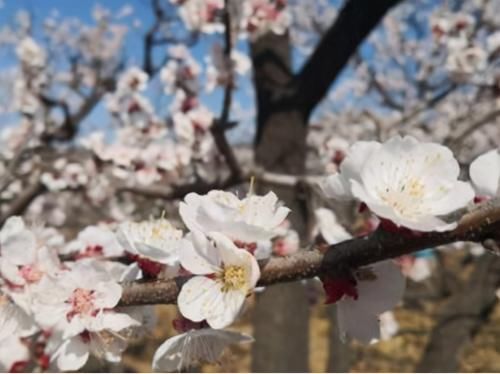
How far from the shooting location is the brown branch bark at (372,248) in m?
0.73

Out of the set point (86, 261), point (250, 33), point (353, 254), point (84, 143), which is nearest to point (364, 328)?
point (353, 254)

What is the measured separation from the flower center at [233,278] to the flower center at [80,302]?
0.21m

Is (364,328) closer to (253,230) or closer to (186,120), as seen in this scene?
(253,230)

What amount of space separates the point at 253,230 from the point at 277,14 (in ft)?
7.79

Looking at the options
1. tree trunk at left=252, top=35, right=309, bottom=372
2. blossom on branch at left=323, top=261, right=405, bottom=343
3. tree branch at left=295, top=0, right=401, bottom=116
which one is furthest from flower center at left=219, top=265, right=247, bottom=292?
tree branch at left=295, top=0, right=401, bottom=116

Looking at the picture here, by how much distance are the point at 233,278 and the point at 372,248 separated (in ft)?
0.55

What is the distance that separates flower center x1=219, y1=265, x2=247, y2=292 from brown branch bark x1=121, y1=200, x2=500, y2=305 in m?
0.02

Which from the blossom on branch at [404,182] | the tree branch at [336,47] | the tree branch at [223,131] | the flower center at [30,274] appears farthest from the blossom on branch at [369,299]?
the tree branch at [336,47]

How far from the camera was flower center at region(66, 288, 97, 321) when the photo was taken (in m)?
0.93

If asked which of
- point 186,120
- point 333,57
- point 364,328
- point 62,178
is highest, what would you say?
point 364,328

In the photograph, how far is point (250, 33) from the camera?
2990mm

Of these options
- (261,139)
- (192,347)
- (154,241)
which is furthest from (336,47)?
(192,347)

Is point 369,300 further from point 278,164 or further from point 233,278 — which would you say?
point 278,164

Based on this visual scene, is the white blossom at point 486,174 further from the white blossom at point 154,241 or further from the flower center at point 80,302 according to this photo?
the flower center at point 80,302
